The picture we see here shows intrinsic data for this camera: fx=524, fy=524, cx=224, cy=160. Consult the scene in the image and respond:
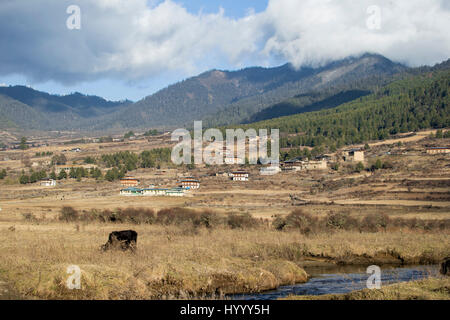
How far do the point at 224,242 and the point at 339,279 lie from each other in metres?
11.2

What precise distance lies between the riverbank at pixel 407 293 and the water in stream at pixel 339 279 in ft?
13.2

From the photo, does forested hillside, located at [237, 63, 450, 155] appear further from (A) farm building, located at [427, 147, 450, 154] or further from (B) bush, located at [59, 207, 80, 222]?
(B) bush, located at [59, 207, 80, 222]

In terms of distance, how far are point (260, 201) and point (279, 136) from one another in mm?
91864

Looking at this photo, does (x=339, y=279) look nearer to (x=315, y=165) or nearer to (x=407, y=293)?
(x=407, y=293)

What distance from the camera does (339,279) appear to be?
2841 cm

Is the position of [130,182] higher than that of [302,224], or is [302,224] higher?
[130,182]

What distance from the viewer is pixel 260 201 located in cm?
8388

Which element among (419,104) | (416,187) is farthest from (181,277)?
(419,104)

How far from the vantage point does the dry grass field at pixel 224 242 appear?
955 inches

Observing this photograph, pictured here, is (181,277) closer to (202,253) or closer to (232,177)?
(202,253)

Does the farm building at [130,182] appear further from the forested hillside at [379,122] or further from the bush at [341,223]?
the bush at [341,223]

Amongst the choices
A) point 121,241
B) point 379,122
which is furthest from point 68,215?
point 379,122

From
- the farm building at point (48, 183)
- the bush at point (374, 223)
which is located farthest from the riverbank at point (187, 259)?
the farm building at point (48, 183)
